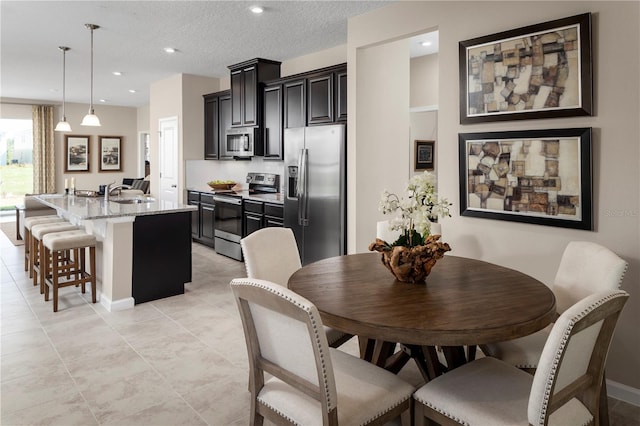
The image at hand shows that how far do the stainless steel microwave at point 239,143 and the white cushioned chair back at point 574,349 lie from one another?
507 cm

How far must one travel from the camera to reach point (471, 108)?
314 cm

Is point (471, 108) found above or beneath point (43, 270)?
above

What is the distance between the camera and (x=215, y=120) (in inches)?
276

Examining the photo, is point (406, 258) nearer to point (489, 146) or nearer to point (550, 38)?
point (489, 146)

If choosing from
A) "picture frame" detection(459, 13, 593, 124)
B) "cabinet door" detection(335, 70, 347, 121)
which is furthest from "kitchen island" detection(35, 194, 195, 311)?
"picture frame" detection(459, 13, 593, 124)

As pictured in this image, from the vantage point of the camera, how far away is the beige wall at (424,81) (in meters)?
5.44

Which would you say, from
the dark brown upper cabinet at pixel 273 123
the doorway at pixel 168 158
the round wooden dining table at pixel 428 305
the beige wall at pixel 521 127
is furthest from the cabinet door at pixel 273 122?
the round wooden dining table at pixel 428 305

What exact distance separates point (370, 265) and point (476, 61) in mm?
1698

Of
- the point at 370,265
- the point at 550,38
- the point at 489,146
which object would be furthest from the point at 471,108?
the point at 370,265

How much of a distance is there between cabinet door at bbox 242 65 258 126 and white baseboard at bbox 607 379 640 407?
189 inches

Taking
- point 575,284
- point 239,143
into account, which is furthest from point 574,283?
point 239,143

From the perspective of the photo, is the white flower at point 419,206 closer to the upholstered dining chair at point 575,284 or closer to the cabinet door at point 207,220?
the upholstered dining chair at point 575,284

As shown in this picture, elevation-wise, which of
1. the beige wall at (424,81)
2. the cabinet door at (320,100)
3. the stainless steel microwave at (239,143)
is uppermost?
the beige wall at (424,81)

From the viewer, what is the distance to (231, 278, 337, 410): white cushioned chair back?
1424 mm
